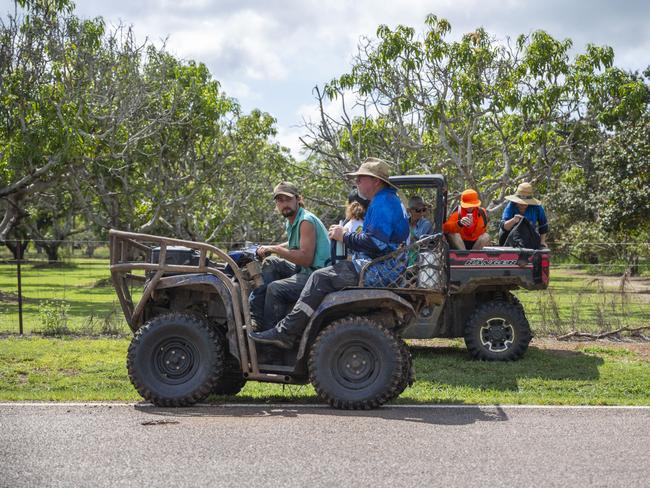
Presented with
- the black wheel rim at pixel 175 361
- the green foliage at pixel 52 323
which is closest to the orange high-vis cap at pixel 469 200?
the black wheel rim at pixel 175 361

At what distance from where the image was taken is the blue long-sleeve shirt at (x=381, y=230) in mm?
7914

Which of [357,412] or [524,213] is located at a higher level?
[524,213]

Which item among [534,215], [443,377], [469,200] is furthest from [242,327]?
[534,215]

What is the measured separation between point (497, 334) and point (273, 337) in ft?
16.1

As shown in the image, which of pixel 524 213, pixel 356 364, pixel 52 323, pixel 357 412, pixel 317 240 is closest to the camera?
pixel 357 412

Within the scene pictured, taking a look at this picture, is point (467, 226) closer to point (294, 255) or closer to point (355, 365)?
point (294, 255)

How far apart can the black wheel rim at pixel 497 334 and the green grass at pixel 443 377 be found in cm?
32

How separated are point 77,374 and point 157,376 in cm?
279

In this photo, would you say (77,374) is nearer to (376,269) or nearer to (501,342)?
(376,269)

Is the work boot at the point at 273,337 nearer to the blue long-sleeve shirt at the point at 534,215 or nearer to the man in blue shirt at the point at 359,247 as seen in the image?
the man in blue shirt at the point at 359,247

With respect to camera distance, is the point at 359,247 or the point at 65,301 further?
the point at 65,301

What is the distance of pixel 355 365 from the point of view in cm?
780

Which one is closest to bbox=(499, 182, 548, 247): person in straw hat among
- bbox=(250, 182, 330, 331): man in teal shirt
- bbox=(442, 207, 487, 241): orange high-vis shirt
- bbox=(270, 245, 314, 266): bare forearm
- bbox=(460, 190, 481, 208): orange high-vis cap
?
bbox=(442, 207, 487, 241): orange high-vis shirt

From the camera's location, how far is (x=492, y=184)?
2211 cm
